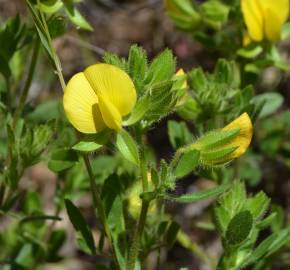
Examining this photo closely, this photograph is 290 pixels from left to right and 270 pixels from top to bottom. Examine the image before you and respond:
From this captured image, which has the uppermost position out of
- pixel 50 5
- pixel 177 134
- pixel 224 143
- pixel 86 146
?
pixel 50 5

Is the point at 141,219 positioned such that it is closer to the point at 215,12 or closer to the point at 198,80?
the point at 198,80

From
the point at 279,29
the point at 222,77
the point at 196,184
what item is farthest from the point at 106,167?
the point at 196,184

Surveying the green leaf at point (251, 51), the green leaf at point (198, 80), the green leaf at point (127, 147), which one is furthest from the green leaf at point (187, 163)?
the green leaf at point (251, 51)

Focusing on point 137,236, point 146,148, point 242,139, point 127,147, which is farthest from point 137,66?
point 146,148

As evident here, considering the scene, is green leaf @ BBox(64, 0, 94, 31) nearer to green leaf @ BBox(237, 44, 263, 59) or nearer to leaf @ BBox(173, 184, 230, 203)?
green leaf @ BBox(237, 44, 263, 59)

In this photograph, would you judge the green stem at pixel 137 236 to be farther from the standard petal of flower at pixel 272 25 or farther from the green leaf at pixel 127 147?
the standard petal of flower at pixel 272 25

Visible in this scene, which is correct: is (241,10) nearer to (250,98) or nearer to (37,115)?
(250,98)

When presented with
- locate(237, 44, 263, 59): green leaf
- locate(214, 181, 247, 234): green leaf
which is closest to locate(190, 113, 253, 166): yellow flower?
locate(214, 181, 247, 234): green leaf
